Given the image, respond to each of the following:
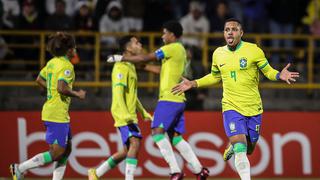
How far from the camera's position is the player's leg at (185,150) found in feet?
48.9

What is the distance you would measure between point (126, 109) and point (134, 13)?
20.7ft

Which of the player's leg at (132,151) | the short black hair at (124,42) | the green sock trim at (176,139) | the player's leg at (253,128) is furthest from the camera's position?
the green sock trim at (176,139)

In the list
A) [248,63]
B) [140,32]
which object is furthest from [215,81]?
[140,32]

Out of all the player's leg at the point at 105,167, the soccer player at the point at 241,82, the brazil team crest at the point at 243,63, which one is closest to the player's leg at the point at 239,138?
the soccer player at the point at 241,82

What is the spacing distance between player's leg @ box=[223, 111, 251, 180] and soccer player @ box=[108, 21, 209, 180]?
203 centimetres

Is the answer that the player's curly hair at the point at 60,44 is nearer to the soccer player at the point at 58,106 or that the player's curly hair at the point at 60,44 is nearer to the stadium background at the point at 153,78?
the soccer player at the point at 58,106

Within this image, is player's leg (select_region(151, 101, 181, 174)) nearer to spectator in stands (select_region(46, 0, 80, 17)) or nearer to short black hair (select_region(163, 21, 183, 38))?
short black hair (select_region(163, 21, 183, 38))

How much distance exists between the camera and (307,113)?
60.7 ft

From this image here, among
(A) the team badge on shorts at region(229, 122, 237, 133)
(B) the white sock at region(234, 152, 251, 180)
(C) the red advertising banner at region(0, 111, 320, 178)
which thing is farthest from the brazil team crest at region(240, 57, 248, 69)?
(C) the red advertising banner at region(0, 111, 320, 178)

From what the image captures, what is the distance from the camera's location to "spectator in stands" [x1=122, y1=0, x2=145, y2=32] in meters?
20.4

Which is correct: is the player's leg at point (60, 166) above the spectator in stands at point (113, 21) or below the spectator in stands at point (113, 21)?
below

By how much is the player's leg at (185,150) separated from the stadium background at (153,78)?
4.89 ft

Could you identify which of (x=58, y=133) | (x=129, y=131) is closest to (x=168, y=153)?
(x=129, y=131)

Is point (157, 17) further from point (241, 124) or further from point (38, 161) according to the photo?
point (241, 124)
